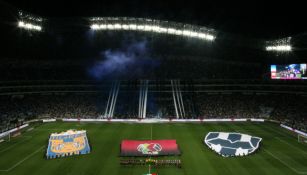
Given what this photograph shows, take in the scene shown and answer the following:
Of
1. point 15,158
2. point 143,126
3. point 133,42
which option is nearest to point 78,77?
point 133,42

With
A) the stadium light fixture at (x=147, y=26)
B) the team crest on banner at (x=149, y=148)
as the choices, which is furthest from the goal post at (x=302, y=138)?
the stadium light fixture at (x=147, y=26)

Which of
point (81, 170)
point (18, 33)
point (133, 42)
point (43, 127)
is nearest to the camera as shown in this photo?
point (81, 170)

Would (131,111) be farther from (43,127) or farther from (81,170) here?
(81,170)

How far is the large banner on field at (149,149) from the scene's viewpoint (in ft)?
106

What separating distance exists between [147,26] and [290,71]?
99.3 feet

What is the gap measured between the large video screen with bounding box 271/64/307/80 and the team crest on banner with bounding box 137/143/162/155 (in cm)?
3497

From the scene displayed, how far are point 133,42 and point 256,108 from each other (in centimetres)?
3409

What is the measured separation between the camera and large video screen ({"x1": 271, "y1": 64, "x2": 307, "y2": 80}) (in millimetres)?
52787

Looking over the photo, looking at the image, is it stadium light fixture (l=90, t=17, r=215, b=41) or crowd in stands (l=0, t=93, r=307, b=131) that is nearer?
stadium light fixture (l=90, t=17, r=215, b=41)

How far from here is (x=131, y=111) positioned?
63062mm

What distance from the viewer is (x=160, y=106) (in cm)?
6556

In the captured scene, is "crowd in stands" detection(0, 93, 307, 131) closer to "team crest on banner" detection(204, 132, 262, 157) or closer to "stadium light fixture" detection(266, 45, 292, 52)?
"stadium light fixture" detection(266, 45, 292, 52)

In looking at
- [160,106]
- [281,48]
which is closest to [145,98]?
[160,106]

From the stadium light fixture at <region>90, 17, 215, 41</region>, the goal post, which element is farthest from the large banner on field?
the stadium light fixture at <region>90, 17, 215, 41</region>
